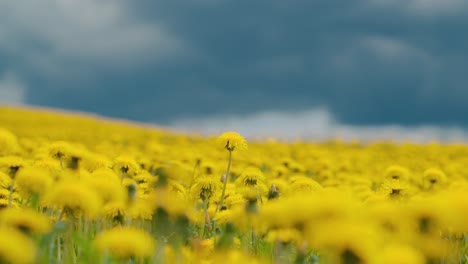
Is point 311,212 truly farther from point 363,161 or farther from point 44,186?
point 363,161

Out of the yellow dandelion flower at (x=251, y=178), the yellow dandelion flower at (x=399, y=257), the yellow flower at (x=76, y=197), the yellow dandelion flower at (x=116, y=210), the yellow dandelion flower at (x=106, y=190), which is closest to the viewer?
the yellow dandelion flower at (x=399, y=257)

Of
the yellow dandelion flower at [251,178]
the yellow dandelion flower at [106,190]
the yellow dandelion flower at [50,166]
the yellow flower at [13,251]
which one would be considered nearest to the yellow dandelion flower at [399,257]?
the yellow flower at [13,251]

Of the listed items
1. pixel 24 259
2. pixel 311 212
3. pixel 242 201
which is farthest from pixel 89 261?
pixel 242 201

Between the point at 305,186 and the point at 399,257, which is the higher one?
the point at 305,186

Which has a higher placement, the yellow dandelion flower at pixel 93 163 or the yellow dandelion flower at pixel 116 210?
the yellow dandelion flower at pixel 93 163

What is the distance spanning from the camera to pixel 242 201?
3.47 m

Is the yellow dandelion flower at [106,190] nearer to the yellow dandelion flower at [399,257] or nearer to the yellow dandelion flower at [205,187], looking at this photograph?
the yellow dandelion flower at [399,257]

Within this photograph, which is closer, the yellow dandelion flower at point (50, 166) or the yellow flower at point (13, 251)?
the yellow flower at point (13, 251)

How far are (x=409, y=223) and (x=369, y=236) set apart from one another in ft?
1.75

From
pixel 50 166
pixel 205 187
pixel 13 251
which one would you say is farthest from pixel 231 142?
pixel 13 251

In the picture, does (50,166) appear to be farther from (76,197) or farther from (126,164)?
(76,197)

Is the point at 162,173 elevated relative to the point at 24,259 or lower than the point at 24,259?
elevated

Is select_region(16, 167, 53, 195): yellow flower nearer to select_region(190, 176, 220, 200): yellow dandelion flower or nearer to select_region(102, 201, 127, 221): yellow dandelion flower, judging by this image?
select_region(102, 201, 127, 221): yellow dandelion flower

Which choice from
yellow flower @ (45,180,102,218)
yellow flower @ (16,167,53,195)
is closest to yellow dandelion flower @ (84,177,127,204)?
yellow flower @ (45,180,102,218)
